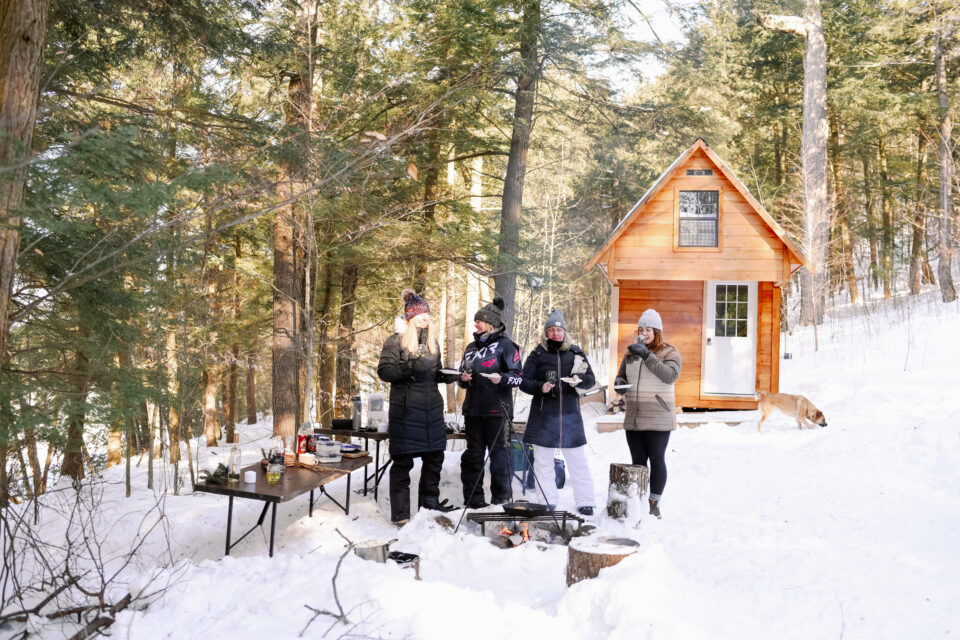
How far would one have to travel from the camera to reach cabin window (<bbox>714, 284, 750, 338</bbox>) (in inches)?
479

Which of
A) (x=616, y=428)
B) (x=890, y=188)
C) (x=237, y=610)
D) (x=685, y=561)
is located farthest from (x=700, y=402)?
(x=890, y=188)

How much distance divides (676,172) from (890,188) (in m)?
12.7

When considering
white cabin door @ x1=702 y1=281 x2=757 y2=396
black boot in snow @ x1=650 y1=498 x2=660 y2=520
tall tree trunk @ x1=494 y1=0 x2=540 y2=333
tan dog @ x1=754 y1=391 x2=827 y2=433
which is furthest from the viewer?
white cabin door @ x1=702 y1=281 x2=757 y2=396

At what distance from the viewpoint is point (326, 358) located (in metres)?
14.6

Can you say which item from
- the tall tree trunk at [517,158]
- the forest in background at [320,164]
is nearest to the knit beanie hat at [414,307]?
the forest in background at [320,164]

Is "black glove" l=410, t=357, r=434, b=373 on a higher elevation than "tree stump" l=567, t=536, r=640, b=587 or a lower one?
higher

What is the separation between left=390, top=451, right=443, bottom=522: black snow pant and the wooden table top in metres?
0.57

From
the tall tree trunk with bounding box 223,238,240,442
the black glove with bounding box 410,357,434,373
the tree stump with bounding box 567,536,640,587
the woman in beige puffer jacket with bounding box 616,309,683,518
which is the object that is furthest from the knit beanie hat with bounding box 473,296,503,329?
the tall tree trunk with bounding box 223,238,240,442

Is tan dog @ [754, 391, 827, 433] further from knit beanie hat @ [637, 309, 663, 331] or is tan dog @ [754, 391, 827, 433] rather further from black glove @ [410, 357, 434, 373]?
black glove @ [410, 357, 434, 373]

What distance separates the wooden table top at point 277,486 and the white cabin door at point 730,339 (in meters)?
8.37

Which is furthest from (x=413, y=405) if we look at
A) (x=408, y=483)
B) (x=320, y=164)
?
(x=320, y=164)

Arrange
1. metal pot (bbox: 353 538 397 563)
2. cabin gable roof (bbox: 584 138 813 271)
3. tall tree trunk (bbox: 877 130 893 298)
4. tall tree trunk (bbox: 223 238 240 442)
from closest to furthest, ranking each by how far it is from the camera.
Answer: metal pot (bbox: 353 538 397 563) < cabin gable roof (bbox: 584 138 813 271) < tall tree trunk (bbox: 223 238 240 442) < tall tree trunk (bbox: 877 130 893 298)

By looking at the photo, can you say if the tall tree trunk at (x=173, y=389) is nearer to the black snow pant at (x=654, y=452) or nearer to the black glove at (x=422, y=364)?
the black glove at (x=422, y=364)

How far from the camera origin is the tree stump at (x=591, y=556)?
401 cm
